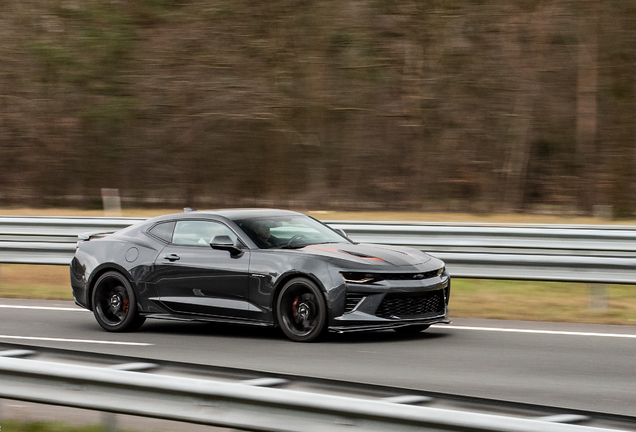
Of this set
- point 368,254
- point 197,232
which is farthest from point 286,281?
point 197,232

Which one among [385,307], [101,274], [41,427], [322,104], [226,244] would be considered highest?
[322,104]

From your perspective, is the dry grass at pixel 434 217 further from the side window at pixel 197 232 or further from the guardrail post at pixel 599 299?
the side window at pixel 197 232

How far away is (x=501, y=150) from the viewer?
2478 centimetres

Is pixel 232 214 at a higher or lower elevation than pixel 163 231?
higher

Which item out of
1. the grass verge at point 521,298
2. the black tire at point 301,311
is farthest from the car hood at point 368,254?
the grass verge at point 521,298

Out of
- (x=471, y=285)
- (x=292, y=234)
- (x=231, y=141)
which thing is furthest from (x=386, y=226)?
(x=231, y=141)

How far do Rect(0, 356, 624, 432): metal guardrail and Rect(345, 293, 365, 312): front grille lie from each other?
4.21m

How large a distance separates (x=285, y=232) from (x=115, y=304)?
6.66 ft

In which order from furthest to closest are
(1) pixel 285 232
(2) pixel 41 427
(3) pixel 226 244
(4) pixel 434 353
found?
(1) pixel 285 232, (3) pixel 226 244, (4) pixel 434 353, (2) pixel 41 427

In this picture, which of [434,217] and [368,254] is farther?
[434,217]

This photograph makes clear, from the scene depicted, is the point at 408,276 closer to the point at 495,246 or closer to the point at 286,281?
the point at 286,281

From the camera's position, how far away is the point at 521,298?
12.6m

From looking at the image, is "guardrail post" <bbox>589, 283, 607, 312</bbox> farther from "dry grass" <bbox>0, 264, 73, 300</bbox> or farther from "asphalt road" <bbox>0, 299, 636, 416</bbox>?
"dry grass" <bbox>0, 264, 73, 300</bbox>

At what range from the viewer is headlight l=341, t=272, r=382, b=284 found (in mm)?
8914
